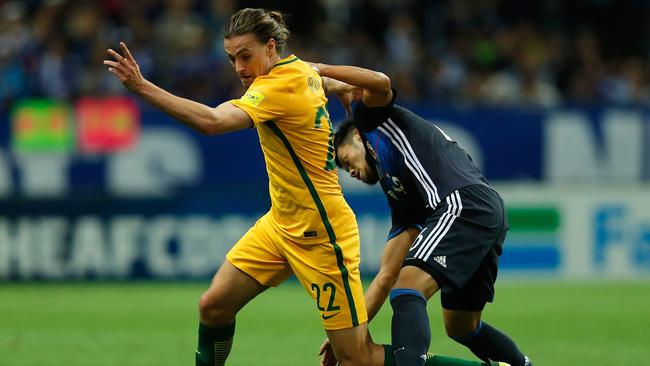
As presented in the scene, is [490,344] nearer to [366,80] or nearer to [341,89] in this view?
[341,89]

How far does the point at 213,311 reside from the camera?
254 inches

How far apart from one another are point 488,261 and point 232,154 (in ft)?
28.7

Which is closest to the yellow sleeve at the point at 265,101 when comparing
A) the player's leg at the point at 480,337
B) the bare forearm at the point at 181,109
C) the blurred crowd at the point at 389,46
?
the bare forearm at the point at 181,109

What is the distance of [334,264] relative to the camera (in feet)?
20.5

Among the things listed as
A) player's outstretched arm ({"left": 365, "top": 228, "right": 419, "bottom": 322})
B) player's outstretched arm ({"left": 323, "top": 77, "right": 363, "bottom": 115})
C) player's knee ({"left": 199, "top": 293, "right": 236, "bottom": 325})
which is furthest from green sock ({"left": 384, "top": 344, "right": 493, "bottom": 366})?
player's outstretched arm ({"left": 323, "top": 77, "right": 363, "bottom": 115})

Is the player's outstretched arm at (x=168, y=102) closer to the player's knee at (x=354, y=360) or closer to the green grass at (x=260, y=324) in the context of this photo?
the player's knee at (x=354, y=360)

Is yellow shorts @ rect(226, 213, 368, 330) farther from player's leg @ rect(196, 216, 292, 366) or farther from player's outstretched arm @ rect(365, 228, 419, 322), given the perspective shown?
player's outstretched arm @ rect(365, 228, 419, 322)

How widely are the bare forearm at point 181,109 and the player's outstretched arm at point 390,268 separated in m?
1.75

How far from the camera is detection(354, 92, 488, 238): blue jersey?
6355 millimetres

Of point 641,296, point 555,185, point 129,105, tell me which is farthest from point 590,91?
point 129,105

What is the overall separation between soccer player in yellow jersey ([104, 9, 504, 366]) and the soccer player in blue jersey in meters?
0.25

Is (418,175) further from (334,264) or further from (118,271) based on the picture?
(118,271)

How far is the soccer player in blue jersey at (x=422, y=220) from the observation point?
6.09 m

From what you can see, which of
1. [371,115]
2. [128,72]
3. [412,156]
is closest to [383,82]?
[371,115]
